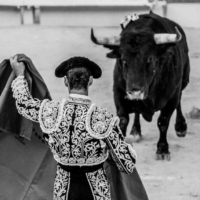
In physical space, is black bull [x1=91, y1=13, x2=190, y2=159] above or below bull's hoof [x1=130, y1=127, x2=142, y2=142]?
above

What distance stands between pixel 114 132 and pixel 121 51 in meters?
2.50

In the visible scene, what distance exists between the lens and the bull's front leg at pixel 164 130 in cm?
668

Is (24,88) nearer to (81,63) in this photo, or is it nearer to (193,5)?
(81,63)

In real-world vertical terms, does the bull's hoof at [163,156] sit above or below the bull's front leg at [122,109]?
below

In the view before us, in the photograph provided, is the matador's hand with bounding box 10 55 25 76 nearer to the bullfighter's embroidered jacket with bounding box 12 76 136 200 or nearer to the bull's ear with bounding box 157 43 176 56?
the bullfighter's embroidered jacket with bounding box 12 76 136 200

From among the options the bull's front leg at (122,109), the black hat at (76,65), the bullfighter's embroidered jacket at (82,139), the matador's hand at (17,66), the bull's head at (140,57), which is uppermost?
the black hat at (76,65)

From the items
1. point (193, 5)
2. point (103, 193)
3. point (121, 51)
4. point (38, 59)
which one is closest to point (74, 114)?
point (103, 193)

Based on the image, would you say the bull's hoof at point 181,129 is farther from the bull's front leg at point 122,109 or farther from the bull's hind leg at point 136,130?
the bull's front leg at point 122,109

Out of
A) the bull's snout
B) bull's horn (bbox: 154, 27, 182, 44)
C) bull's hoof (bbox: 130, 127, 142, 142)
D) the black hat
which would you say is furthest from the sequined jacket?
bull's hoof (bbox: 130, 127, 142, 142)

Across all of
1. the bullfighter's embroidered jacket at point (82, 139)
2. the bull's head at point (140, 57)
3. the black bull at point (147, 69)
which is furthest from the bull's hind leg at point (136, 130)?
the bullfighter's embroidered jacket at point (82, 139)

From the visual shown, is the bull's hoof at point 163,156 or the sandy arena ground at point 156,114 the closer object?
the sandy arena ground at point 156,114

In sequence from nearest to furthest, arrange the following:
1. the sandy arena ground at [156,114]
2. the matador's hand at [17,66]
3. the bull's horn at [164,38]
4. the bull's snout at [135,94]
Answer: the matador's hand at [17,66] → the sandy arena ground at [156,114] → the bull's snout at [135,94] → the bull's horn at [164,38]

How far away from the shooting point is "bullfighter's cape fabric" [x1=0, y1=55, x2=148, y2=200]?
15.2 feet

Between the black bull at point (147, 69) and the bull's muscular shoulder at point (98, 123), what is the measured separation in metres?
2.13
